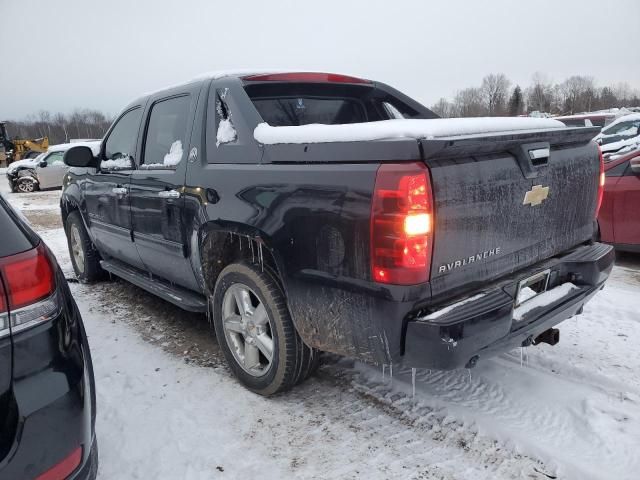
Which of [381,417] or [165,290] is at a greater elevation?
[165,290]

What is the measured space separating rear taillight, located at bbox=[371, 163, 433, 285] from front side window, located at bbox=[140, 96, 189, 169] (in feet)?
5.61

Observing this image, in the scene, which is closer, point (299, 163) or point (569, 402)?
point (299, 163)

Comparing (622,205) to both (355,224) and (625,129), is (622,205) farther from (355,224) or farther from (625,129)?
(625,129)

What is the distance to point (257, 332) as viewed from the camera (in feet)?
9.29

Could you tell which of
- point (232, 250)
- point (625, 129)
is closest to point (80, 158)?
point (232, 250)

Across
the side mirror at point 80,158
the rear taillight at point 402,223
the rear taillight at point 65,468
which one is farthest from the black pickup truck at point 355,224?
the rear taillight at point 65,468

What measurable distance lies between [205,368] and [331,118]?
6.29ft

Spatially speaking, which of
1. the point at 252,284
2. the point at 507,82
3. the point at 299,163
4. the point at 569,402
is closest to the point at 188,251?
the point at 252,284

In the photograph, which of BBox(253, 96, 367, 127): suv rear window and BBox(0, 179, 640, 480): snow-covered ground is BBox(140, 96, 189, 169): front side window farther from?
BBox(0, 179, 640, 480): snow-covered ground

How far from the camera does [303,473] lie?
222 cm

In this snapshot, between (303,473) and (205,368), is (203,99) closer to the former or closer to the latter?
(205,368)

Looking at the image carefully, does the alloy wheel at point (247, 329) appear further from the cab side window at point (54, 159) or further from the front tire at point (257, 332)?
the cab side window at point (54, 159)

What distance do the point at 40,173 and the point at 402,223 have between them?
18.8 metres

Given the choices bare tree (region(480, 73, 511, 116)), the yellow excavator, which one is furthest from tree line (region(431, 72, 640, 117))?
the yellow excavator
